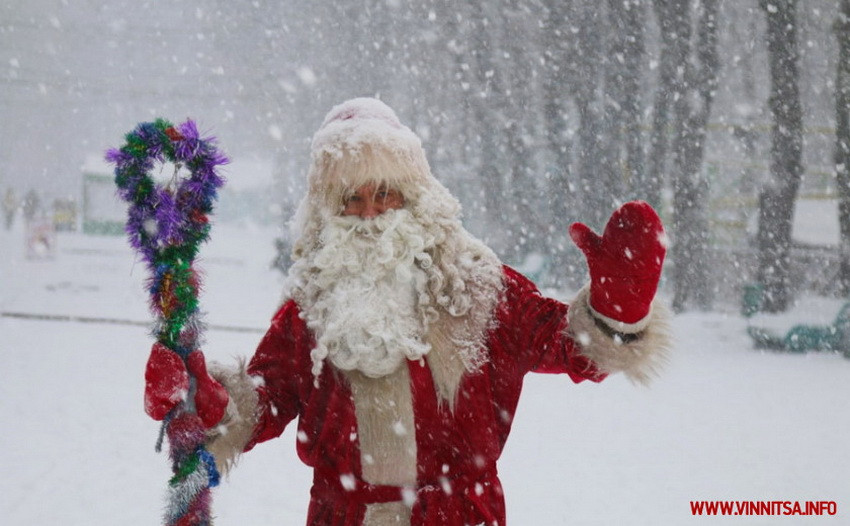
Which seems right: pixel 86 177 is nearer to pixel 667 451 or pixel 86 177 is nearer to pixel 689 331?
pixel 689 331

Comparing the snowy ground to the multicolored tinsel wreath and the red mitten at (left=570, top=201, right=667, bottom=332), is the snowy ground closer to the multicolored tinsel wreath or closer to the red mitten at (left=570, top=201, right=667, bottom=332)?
the red mitten at (left=570, top=201, right=667, bottom=332)

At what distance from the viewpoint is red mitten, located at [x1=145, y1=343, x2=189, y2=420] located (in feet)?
5.95

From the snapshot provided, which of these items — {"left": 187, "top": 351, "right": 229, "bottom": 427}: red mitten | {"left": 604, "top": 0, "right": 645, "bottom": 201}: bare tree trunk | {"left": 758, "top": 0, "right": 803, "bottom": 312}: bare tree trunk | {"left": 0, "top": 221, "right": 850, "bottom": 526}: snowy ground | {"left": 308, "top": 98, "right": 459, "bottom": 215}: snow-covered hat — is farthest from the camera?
{"left": 604, "top": 0, "right": 645, "bottom": 201}: bare tree trunk

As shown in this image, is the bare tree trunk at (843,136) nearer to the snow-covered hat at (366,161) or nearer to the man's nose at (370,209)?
the snow-covered hat at (366,161)

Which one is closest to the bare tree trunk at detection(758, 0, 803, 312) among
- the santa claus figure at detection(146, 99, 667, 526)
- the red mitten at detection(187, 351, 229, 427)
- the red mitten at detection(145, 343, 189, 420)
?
the santa claus figure at detection(146, 99, 667, 526)

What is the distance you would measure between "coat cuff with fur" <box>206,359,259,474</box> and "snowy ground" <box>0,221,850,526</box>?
1.25 metres

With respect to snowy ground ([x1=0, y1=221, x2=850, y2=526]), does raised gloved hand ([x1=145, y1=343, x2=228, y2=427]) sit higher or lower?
higher

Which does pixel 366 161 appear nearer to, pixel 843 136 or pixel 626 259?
pixel 626 259

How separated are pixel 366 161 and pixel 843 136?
35.4 ft

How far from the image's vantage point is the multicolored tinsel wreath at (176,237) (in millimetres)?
1888

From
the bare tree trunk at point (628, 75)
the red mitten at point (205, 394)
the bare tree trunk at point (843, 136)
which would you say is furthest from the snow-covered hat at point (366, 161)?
the bare tree trunk at point (628, 75)

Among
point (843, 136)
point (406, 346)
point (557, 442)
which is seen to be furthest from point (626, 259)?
point (843, 136)

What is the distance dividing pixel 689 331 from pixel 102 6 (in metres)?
33.1

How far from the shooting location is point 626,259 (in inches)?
74.4
